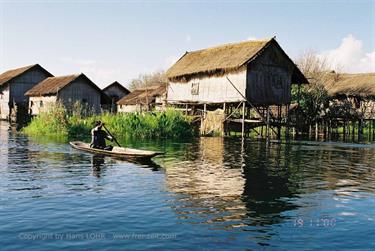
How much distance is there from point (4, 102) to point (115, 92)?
539 inches

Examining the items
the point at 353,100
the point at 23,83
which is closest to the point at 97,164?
the point at 353,100

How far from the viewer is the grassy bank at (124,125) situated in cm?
2742

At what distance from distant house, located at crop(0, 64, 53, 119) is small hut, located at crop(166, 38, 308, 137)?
21.4 m

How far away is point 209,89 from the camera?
32.7 metres

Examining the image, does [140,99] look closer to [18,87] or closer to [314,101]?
[18,87]

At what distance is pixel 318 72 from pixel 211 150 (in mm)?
37744

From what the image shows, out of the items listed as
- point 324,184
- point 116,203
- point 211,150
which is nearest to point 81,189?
point 116,203

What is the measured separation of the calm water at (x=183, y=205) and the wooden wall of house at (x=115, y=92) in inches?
1554

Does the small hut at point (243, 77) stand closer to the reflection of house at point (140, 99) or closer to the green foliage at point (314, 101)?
the green foliage at point (314, 101)

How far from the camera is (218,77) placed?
31.8 meters

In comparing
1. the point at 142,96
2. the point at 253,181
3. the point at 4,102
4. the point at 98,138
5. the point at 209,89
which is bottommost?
the point at 253,181

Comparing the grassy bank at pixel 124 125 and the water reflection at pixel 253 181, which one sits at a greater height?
the grassy bank at pixel 124 125

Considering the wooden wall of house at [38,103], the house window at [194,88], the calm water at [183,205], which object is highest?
the house window at [194,88]

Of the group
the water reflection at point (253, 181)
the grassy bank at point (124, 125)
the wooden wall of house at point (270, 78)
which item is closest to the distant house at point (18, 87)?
the grassy bank at point (124, 125)
